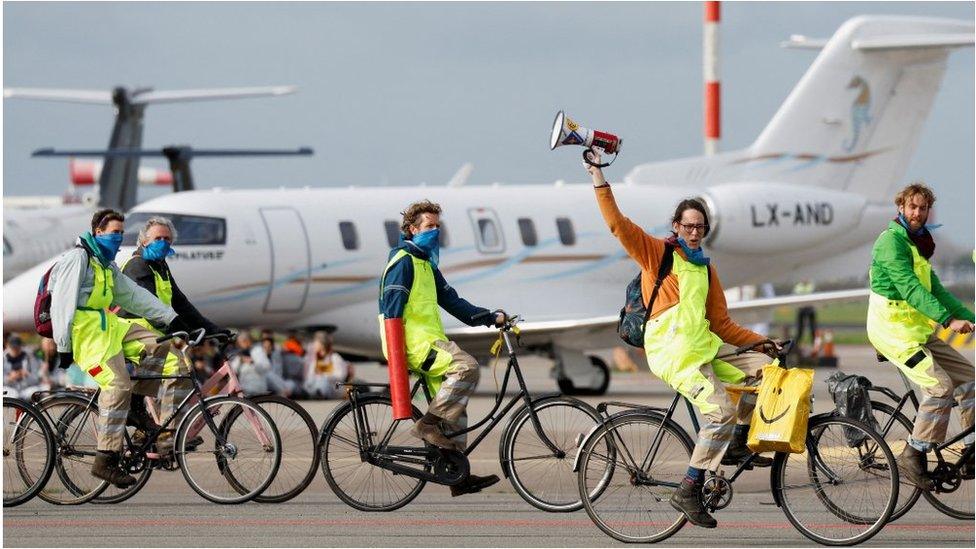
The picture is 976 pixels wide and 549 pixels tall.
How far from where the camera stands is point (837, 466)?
839 cm

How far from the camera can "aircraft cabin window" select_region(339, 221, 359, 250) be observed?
2111 centimetres

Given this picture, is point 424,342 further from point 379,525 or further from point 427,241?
point 379,525

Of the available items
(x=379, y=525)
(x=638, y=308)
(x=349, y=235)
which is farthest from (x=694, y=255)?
(x=349, y=235)

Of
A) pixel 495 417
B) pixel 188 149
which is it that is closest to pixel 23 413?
pixel 495 417

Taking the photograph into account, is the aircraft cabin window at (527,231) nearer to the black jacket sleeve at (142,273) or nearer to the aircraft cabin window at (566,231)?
the aircraft cabin window at (566,231)

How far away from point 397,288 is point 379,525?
1258 millimetres

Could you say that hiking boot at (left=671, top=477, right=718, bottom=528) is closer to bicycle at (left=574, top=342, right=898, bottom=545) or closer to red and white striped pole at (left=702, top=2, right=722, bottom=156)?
bicycle at (left=574, top=342, right=898, bottom=545)

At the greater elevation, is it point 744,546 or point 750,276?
point 744,546

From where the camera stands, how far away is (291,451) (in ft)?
32.3

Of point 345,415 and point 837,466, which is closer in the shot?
point 837,466

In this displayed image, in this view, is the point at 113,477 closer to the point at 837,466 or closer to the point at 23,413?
the point at 23,413

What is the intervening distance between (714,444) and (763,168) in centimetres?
1662

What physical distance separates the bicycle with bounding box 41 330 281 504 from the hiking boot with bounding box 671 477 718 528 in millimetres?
2469

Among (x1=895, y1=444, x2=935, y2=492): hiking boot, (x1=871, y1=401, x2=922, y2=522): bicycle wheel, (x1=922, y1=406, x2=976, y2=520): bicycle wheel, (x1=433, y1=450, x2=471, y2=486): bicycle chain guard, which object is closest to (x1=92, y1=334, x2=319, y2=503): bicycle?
(x1=433, y1=450, x2=471, y2=486): bicycle chain guard
